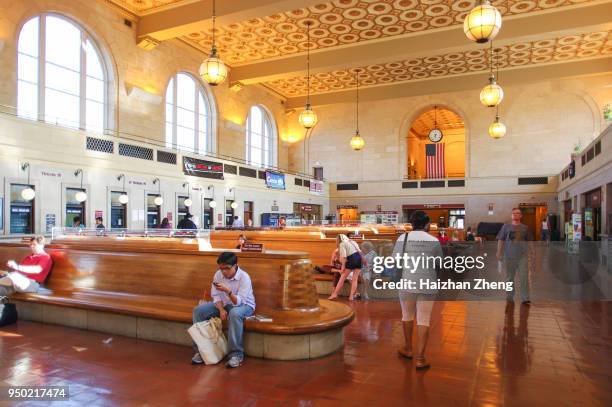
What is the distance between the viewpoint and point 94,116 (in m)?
12.9

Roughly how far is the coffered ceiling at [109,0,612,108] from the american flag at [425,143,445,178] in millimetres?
2820

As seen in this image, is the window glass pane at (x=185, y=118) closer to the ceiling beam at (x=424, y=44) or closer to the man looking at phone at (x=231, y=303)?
the ceiling beam at (x=424, y=44)

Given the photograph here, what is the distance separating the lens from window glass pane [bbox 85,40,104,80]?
41.4ft

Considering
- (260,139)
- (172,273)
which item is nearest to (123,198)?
(172,273)

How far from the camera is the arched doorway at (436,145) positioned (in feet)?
70.1

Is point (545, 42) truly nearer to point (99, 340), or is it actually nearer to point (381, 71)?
point (381, 71)

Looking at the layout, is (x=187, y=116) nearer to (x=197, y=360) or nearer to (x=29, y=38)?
(x=29, y=38)

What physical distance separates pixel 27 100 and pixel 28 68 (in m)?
0.84

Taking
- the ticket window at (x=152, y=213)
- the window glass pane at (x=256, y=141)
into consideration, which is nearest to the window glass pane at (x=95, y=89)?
the ticket window at (x=152, y=213)

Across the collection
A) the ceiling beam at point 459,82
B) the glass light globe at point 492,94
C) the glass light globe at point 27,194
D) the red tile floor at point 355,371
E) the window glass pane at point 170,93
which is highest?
the ceiling beam at point 459,82

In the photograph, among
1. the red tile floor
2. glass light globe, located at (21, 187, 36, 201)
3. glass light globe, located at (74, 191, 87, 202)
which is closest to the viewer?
the red tile floor

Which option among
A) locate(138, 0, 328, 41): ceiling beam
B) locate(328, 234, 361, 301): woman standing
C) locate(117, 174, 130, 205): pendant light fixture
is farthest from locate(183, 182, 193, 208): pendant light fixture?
locate(328, 234, 361, 301): woman standing

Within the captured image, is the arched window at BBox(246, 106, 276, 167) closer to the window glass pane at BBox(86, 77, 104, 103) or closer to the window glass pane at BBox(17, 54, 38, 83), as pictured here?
the window glass pane at BBox(86, 77, 104, 103)

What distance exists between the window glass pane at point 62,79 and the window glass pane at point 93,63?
1.59 ft
